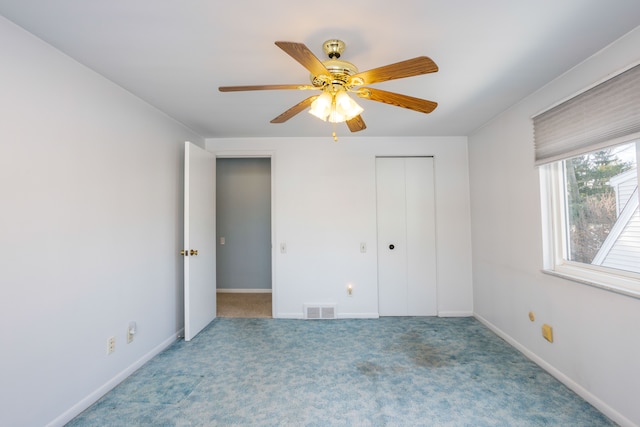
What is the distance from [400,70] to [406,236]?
2.60 m

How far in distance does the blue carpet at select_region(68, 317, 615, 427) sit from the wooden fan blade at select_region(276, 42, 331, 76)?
199cm

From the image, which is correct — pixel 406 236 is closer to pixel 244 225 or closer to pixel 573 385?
pixel 573 385

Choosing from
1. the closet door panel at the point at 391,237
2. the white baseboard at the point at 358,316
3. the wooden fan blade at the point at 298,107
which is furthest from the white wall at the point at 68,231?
the closet door panel at the point at 391,237

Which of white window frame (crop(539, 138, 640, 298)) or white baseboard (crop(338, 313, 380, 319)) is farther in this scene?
white baseboard (crop(338, 313, 380, 319))

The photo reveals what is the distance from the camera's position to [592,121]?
5.88 feet

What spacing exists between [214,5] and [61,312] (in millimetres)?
1929

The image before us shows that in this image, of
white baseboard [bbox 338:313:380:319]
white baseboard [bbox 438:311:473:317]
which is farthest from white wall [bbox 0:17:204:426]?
white baseboard [bbox 438:311:473:317]

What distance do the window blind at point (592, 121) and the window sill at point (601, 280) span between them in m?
0.83

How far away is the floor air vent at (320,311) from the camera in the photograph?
135 inches

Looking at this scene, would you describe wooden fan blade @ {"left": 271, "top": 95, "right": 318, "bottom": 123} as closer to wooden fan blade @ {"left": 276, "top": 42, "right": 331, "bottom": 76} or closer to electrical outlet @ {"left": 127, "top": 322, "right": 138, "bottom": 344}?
wooden fan blade @ {"left": 276, "top": 42, "right": 331, "bottom": 76}

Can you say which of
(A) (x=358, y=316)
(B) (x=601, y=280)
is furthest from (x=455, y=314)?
(B) (x=601, y=280)

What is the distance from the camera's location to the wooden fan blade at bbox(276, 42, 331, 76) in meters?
1.08

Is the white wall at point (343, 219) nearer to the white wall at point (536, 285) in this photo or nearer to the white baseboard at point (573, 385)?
the white wall at point (536, 285)

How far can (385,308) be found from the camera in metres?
3.52
